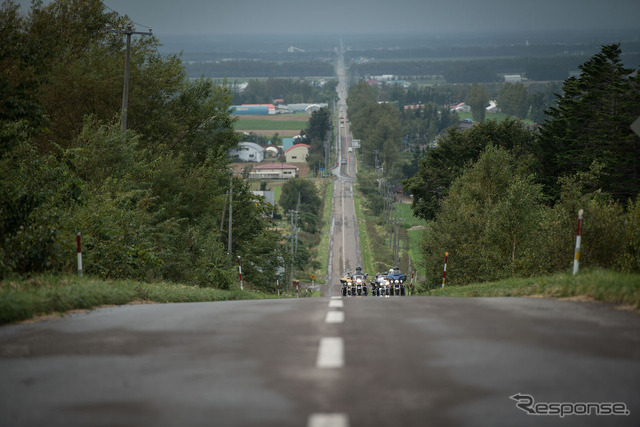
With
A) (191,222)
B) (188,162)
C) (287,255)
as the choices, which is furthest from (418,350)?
(287,255)

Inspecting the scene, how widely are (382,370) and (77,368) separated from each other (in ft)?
9.20

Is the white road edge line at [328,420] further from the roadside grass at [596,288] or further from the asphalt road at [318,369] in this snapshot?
the roadside grass at [596,288]

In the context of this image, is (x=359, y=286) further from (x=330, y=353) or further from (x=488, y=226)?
(x=330, y=353)

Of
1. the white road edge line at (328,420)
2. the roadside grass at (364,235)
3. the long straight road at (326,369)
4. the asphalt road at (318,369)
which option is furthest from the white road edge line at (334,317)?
the roadside grass at (364,235)

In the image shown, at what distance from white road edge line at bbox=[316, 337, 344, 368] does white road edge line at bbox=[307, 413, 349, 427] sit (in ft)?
4.12

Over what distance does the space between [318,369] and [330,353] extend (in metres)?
0.61

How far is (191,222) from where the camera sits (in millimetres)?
40156

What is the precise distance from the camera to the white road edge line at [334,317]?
8.98m

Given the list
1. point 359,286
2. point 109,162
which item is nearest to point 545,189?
point 359,286

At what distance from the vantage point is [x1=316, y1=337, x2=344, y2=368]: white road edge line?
21.5 ft

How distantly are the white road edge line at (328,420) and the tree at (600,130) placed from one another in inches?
1812

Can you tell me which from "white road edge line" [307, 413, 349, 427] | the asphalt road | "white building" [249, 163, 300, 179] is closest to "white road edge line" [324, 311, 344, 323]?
the asphalt road

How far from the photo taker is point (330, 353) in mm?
6980

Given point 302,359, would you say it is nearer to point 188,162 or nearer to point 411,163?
point 188,162
